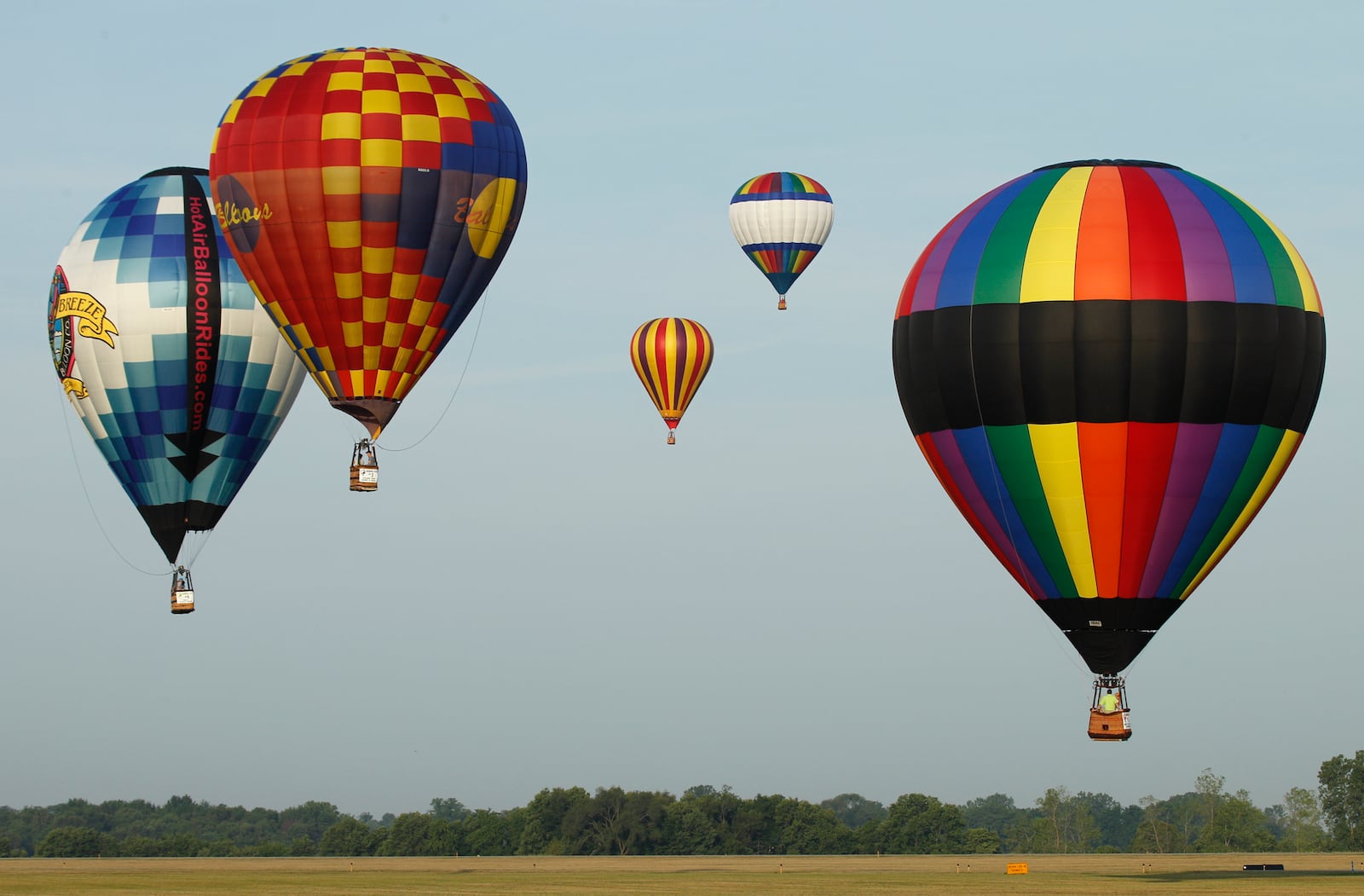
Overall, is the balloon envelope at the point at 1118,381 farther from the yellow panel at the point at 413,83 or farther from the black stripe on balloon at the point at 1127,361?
the yellow panel at the point at 413,83

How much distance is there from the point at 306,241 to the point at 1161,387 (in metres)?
17.3

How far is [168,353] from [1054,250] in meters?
21.4

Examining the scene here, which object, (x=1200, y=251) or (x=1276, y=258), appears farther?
(x=1276, y=258)

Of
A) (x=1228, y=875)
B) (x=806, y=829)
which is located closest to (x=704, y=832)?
(x=806, y=829)

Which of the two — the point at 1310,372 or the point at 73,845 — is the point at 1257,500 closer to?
the point at 1310,372

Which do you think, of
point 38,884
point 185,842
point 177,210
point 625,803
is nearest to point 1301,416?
point 177,210

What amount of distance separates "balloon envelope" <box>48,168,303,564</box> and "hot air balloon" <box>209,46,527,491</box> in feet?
14.7

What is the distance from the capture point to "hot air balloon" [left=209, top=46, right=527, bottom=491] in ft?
131

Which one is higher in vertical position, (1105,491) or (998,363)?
(998,363)

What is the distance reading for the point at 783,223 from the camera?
71.6 meters

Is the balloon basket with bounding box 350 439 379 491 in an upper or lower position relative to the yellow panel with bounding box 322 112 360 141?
lower

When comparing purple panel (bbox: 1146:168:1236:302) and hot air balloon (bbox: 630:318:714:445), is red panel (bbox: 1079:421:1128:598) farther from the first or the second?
hot air balloon (bbox: 630:318:714:445)

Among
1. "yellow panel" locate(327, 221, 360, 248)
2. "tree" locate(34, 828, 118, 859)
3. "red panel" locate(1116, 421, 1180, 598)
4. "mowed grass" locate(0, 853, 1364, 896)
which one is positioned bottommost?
"mowed grass" locate(0, 853, 1364, 896)

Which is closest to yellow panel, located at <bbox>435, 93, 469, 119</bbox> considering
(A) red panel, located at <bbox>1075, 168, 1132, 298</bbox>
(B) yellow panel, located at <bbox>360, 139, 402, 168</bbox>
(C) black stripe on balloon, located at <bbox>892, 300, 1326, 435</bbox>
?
(B) yellow panel, located at <bbox>360, 139, 402, 168</bbox>
